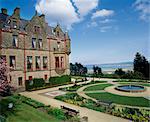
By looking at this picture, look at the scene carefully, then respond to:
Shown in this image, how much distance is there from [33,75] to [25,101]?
13707mm

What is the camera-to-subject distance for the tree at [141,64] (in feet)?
169

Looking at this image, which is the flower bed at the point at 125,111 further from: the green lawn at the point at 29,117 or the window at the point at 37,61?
the window at the point at 37,61

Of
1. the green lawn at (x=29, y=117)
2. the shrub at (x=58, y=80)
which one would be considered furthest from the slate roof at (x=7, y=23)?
the green lawn at (x=29, y=117)

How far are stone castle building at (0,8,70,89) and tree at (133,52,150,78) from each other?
81.9 feet

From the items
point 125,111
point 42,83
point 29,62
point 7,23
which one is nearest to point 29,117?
point 125,111

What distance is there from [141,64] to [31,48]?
36271 millimetres

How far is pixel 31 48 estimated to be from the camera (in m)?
33.6

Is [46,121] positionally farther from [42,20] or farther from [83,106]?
[42,20]

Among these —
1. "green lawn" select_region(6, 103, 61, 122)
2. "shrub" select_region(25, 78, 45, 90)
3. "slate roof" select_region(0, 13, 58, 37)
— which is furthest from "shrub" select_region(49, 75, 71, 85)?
"green lawn" select_region(6, 103, 61, 122)

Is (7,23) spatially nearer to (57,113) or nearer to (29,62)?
(29,62)

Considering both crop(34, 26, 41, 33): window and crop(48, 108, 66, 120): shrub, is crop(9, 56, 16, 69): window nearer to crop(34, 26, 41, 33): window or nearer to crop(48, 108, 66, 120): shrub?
crop(34, 26, 41, 33): window

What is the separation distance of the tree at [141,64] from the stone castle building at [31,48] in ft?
81.9

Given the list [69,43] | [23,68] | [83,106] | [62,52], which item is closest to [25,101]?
[83,106]

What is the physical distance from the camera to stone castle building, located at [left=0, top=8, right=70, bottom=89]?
98.0 ft
